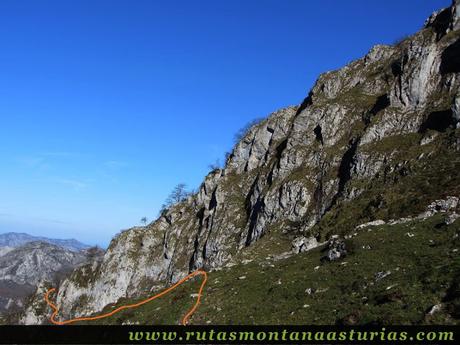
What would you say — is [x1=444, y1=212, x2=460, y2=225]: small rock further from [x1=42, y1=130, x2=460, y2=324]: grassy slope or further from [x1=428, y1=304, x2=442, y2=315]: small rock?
[x1=428, y1=304, x2=442, y2=315]: small rock

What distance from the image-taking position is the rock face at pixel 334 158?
5838cm

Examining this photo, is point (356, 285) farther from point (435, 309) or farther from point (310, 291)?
point (435, 309)

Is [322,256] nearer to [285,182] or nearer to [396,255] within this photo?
[396,255]

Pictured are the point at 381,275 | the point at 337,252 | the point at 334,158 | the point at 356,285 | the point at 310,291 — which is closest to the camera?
the point at 356,285

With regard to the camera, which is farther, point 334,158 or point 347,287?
point 334,158

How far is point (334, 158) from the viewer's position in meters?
76.9

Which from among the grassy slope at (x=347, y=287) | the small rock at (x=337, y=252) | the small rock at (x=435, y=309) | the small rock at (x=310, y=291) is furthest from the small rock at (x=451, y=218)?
Answer: the small rock at (x=435, y=309)

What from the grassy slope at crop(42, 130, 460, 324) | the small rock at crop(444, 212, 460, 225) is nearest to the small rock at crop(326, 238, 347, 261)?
the grassy slope at crop(42, 130, 460, 324)

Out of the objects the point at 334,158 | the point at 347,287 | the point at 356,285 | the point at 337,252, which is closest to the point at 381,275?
the point at 356,285

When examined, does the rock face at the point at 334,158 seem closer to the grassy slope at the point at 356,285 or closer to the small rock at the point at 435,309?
the grassy slope at the point at 356,285

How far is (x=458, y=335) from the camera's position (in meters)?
16.6

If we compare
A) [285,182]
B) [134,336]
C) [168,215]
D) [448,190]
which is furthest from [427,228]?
[168,215]

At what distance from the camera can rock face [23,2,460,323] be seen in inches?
2298

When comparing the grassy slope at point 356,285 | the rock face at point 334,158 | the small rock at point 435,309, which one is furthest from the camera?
the rock face at point 334,158
